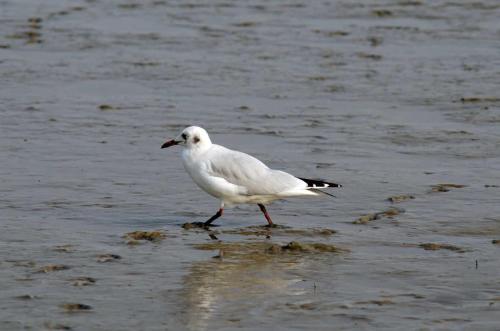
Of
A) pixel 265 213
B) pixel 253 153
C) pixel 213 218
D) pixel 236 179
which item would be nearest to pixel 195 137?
pixel 236 179

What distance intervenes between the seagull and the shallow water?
0.22 meters

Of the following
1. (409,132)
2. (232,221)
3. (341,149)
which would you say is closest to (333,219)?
(232,221)

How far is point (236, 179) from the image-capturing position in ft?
30.1

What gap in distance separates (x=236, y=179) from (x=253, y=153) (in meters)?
2.37

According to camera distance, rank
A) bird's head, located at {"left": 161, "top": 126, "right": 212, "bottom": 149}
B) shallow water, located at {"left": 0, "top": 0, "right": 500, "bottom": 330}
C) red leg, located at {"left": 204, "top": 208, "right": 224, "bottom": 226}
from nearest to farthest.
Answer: shallow water, located at {"left": 0, "top": 0, "right": 500, "bottom": 330} < red leg, located at {"left": 204, "top": 208, "right": 224, "bottom": 226} < bird's head, located at {"left": 161, "top": 126, "right": 212, "bottom": 149}

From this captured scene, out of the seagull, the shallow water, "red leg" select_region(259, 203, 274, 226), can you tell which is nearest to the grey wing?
the seagull

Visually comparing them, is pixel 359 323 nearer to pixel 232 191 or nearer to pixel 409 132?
pixel 232 191

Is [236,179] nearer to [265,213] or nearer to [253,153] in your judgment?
[265,213]

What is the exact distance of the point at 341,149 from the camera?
1164 centimetres

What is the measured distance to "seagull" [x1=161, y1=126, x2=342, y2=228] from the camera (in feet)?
30.0

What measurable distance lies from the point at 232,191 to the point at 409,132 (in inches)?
143

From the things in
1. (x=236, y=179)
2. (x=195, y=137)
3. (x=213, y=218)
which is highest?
(x=195, y=137)

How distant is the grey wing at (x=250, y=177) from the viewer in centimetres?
916

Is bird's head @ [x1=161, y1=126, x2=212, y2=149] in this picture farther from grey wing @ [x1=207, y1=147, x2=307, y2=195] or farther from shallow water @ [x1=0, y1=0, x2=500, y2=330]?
shallow water @ [x1=0, y1=0, x2=500, y2=330]
